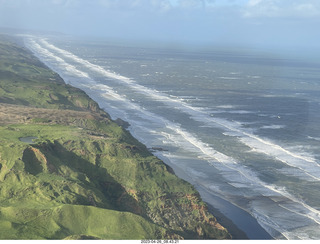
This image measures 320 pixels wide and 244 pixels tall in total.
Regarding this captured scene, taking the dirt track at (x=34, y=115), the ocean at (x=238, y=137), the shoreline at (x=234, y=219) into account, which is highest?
the dirt track at (x=34, y=115)

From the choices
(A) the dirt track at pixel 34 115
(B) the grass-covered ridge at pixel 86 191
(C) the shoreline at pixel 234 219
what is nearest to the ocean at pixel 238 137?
(C) the shoreline at pixel 234 219

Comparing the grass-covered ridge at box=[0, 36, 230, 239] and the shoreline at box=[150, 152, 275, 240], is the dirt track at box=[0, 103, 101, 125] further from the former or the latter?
the shoreline at box=[150, 152, 275, 240]

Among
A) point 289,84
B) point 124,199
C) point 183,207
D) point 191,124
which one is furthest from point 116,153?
point 289,84

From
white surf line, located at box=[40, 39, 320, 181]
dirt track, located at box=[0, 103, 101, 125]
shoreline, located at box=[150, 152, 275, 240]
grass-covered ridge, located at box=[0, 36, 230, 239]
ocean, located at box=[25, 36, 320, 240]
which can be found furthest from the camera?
dirt track, located at box=[0, 103, 101, 125]

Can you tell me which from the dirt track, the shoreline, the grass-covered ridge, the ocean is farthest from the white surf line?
the dirt track

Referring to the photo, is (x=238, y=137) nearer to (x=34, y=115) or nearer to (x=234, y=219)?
(x=234, y=219)

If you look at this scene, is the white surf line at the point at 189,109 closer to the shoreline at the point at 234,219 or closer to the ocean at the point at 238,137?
the ocean at the point at 238,137

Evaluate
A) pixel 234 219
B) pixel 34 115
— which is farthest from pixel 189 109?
pixel 234 219
